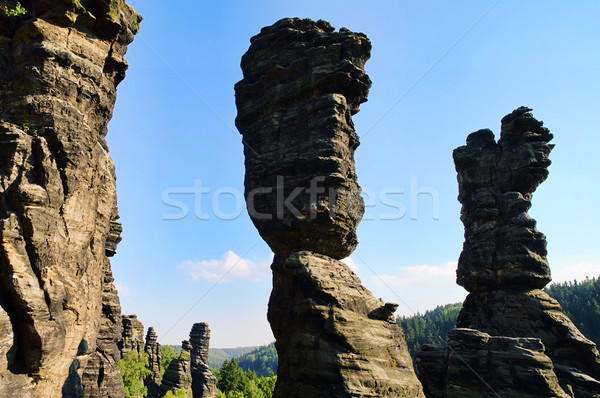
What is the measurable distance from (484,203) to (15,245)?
34.5 meters

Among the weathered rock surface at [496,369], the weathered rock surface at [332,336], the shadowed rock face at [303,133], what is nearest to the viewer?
the weathered rock surface at [332,336]

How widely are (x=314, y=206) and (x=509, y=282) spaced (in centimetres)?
2214

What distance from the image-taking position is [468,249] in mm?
34281

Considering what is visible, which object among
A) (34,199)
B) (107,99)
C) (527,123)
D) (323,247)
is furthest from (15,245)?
(527,123)

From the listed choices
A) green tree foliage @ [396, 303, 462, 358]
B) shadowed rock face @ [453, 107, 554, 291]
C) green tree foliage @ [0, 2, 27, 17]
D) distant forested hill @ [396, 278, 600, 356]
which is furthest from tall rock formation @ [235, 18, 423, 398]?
green tree foliage @ [396, 303, 462, 358]

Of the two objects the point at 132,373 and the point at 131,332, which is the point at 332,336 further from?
the point at 131,332

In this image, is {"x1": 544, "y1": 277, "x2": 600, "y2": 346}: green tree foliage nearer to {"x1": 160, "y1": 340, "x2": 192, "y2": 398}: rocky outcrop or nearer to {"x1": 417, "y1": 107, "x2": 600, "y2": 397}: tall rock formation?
{"x1": 417, "y1": 107, "x2": 600, "y2": 397}: tall rock formation

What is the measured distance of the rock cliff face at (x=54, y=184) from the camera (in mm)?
10383

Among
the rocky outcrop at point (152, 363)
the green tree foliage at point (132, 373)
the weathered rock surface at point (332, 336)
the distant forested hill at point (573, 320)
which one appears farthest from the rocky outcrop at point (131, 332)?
the distant forested hill at point (573, 320)

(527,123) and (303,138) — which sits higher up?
(527,123)

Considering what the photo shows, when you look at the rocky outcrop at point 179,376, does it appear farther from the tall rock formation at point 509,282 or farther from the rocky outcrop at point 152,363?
the tall rock formation at point 509,282

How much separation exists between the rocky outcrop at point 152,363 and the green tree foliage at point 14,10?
61.2m

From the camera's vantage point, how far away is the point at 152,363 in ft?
219

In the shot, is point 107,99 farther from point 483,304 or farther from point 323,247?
point 483,304
